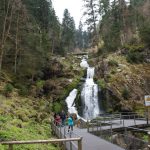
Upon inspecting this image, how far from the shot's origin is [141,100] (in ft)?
140

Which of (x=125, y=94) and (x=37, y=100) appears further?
(x=125, y=94)

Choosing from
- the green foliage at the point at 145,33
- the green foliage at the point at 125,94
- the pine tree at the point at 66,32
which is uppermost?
the pine tree at the point at 66,32

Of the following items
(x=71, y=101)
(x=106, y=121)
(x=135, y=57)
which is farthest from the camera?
(x=135, y=57)

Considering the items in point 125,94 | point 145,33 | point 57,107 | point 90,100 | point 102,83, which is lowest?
point 57,107

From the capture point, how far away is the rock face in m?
42.3

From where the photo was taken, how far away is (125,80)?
45375 mm

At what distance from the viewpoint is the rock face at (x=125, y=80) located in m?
42.3

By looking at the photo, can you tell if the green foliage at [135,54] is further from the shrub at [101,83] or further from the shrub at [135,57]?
the shrub at [101,83]

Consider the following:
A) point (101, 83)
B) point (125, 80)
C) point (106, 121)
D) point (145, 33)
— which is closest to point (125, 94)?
point (125, 80)

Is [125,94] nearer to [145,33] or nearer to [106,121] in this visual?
[106,121]

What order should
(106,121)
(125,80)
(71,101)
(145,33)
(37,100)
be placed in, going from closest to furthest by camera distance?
(106,121) → (37,100) → (71,101) → (125,80) → (145,33)

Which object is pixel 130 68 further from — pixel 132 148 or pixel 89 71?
pixel 132 148

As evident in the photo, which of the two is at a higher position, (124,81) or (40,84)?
(124,81)

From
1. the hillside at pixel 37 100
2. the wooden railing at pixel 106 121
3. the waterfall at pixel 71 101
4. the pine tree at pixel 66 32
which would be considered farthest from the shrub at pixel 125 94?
Answer: the pine tree at pixel 66 32
